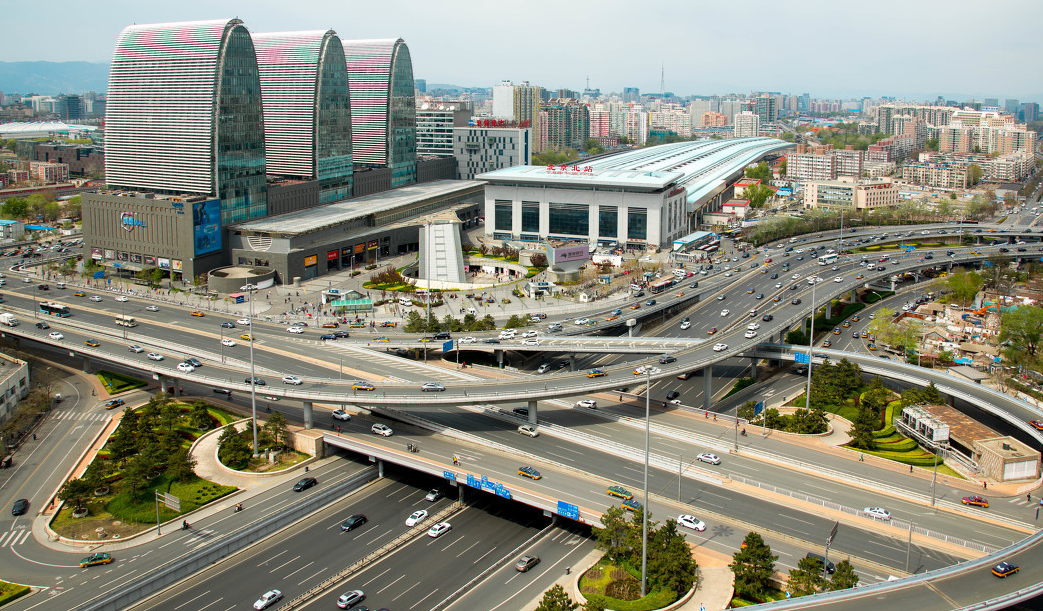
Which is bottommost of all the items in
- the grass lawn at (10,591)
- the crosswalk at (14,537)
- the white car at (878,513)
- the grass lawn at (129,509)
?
the grass lawn at (10,591)

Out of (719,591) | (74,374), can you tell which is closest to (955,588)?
(719,591)

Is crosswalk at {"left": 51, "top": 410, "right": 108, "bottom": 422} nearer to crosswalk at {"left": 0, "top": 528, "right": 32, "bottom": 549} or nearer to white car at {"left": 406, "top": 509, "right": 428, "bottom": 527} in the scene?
crosswalk at {"left": 0, "top": 528, "right": 32, "bottom": 549}

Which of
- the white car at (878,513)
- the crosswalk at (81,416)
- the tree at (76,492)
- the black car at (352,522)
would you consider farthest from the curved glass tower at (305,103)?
the white car at (878,513)

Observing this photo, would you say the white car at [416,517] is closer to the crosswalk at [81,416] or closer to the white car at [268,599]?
the white car at [268,599]

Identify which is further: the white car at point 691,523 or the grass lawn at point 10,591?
the white car at point 691,523

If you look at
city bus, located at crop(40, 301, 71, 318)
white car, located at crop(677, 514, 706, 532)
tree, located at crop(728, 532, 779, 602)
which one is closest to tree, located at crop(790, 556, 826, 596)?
tree, located at crop(728, 532, 779, 602)

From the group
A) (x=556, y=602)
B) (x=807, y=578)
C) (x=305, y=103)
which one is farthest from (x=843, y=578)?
(x=305, y=103)

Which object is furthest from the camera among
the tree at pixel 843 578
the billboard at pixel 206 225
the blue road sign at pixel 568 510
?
the billboard at pixel 206 225

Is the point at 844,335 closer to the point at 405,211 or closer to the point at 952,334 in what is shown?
the point at 952,334
